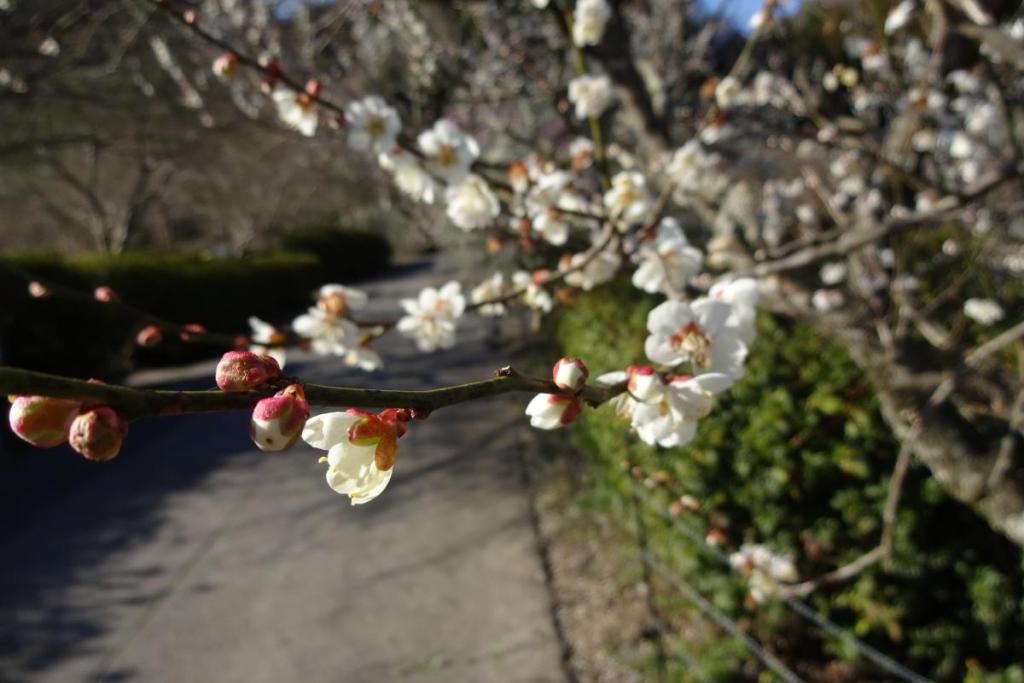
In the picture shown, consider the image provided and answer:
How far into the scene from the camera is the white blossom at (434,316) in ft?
7.11

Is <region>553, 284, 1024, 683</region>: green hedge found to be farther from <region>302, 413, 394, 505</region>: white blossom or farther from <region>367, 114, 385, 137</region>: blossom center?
<region>302, 413, 394, 505</region>: white blossom

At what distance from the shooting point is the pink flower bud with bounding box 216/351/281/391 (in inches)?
23.5

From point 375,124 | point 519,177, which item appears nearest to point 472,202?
point 519,177

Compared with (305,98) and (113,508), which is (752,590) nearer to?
(305,98)

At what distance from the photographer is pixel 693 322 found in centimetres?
113

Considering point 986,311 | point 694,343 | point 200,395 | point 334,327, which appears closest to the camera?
point 200,395

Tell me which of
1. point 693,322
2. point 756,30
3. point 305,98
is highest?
point 756,30

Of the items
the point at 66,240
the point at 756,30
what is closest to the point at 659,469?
the point at 756,30

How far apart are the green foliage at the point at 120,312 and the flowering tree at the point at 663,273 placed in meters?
3.14

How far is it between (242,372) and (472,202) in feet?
5.22

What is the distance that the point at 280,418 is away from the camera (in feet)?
1.98

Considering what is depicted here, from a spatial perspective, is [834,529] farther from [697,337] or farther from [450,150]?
[450,150]

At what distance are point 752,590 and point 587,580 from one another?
4.06 feet

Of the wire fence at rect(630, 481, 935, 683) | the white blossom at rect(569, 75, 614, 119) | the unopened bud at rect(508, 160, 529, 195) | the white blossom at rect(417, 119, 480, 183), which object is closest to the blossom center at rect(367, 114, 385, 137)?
the white blossom at rect(417, 119, 480, 183)
